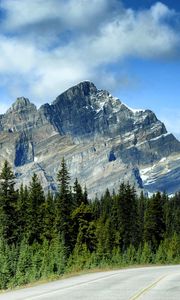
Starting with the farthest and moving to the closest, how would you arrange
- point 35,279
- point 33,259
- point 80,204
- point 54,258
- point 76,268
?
point 80,204 < point 76,268 < point 54,258 < point 33,259 < point 35,279

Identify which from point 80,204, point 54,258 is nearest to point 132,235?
point 80,204

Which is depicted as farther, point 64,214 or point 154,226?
point 154,226

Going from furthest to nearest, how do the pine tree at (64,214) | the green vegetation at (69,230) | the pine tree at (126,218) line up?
1. the pine tree at (126,218)
2. the pine tree at (64,214)
3. the green vegetation at (69,230)

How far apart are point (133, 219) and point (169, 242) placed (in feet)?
24.6

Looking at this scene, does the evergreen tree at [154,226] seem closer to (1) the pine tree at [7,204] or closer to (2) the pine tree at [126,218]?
(2) the pine tree at [126,218]

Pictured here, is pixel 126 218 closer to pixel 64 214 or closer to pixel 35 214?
pixel 35 214

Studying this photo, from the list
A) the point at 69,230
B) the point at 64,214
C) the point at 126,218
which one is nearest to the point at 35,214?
the point at 64,214

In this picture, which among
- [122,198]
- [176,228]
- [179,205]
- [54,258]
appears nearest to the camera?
[54,258]

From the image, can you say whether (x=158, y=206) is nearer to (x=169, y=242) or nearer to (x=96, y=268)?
(x=169, y=242)

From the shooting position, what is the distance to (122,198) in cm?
9938

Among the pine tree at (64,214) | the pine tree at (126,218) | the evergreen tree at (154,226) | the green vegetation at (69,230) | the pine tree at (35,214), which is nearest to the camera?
the green vegetation at (69,230)

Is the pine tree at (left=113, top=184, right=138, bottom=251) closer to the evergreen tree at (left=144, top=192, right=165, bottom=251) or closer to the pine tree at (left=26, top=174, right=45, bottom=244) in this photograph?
the evergreen tree at (left=144, top=192, right=165, bottom=251)

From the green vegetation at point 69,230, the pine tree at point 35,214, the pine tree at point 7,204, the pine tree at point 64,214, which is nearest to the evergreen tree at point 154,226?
the green vegetation at point 69,230

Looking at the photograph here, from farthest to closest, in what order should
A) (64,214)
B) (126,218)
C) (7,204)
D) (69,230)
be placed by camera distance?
(126,218), (64,214), (69,230), (7,204)
